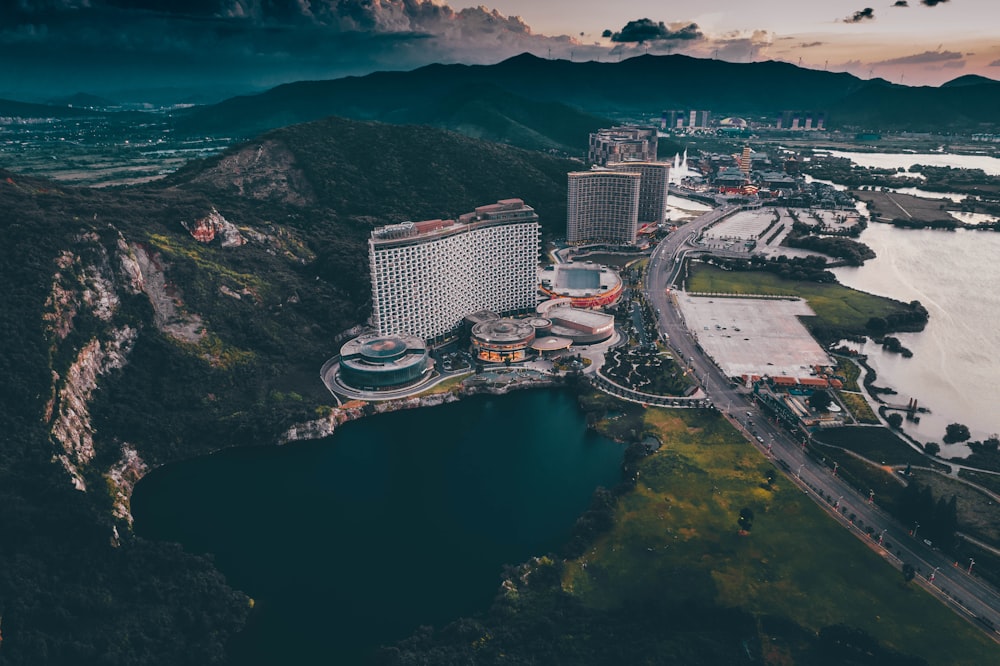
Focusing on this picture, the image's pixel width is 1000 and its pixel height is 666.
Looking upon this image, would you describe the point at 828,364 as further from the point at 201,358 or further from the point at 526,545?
the point at 201,358

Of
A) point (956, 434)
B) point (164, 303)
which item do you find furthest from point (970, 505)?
point (164, 303)

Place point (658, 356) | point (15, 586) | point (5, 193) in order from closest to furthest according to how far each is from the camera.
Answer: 1. point (15, 586)
2. point (5, 193)
3. point (658, 356)

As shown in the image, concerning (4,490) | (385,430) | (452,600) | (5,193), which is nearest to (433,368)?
(385,430)

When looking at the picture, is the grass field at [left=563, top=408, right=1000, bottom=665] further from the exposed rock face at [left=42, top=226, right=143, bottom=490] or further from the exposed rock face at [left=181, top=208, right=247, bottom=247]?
the exposed rock face at [left=181, top=208, right=247, bottom=247]

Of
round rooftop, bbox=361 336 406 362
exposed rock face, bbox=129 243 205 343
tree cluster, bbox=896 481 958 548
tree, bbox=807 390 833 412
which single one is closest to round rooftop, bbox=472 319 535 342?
round rooftop, bbox=361 336 406 362

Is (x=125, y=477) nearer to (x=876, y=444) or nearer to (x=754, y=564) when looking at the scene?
(x=754, y=564)

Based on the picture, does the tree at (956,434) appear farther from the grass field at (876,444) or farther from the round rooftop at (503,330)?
the round rooftop at (503,330)
